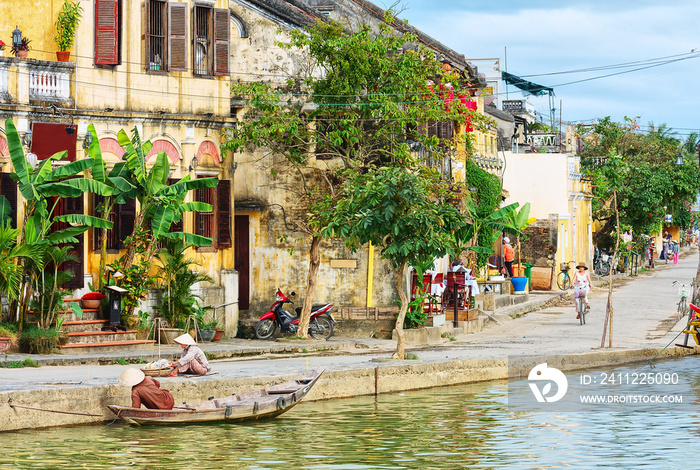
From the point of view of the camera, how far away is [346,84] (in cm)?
2430

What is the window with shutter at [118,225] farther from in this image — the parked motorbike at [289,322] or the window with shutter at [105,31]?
the parked motorbike at [289,322]

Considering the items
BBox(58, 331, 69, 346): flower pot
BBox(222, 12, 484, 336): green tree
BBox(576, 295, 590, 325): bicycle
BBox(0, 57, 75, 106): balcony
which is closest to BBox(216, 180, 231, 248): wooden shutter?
BBox(222, 12, 484, 336): green tree

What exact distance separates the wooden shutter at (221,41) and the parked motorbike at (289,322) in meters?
5.15

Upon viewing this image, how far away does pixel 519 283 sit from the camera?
3734cm

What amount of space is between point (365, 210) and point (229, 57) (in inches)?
258

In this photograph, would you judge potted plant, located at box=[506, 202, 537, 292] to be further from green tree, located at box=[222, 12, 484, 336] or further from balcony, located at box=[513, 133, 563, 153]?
balcony, located at box=[513, 133, 563, 153]

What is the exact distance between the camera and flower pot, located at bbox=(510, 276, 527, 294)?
122 feet

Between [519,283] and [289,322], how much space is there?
14.4 m

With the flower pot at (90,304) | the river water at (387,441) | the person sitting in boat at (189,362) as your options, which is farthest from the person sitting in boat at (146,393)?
the flower pot at (90,304)

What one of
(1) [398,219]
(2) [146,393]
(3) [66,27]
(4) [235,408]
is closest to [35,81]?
(3) [66,27]

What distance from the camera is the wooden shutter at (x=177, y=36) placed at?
2364 centimetres

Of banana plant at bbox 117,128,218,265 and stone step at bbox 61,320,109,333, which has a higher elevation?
banana plant at bbox 117,128,218,265

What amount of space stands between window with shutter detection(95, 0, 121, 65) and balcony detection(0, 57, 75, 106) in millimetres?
667

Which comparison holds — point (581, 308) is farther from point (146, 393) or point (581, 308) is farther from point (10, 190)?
point (146, 393)
